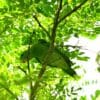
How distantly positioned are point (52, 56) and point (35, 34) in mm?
707

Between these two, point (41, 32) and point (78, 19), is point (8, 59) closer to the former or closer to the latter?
point (41, 32)

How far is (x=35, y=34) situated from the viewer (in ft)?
13.3

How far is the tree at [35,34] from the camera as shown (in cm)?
353

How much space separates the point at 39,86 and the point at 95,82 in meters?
0.89

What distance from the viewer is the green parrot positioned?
3.45 metres

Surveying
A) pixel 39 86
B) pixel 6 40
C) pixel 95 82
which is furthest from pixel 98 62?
pixel 6 40

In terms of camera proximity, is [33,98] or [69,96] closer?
[33,98]

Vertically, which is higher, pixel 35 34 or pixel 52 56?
pixel 35 34

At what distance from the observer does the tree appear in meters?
3.53

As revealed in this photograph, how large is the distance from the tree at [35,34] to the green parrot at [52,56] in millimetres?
97

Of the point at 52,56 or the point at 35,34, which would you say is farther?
the point at 35,34

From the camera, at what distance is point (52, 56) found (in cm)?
346

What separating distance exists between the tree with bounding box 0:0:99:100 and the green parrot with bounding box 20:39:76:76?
0.10m

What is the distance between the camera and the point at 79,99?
436cm
